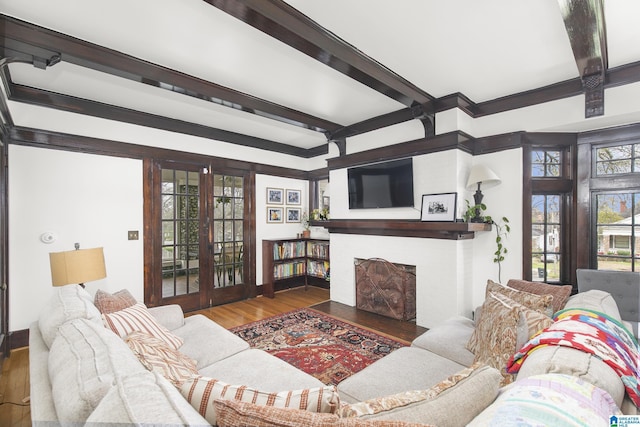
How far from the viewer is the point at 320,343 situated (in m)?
2.94

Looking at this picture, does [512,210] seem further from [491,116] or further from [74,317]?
[74,317]

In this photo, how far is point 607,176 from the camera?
2.89 metres

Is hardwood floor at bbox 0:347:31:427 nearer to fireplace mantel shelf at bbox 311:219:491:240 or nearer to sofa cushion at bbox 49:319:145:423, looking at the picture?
sofa cushion at bbox 49:319:145:423

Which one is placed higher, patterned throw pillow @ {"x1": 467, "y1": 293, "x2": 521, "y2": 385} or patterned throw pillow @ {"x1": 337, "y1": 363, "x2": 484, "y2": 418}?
patterned throw pillow @ {"x1": 337, "y1": 363, "x2": 484, "y2": 418}

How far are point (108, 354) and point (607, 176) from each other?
416cm

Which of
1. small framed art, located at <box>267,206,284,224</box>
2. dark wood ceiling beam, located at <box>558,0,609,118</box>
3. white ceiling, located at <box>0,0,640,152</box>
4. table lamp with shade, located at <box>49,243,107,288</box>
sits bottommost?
table lamp with shade, located at <box>49,243,107,288</box>

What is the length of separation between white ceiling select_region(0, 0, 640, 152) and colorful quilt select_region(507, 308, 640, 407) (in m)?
1.90

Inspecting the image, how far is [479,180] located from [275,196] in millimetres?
3237

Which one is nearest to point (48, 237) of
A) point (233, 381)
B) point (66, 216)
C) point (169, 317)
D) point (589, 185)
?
point (66, 216)

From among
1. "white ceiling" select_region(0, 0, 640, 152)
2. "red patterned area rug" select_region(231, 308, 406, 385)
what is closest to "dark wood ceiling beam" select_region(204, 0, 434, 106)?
"white ceiling" select_region(0, 0, 640, 152)

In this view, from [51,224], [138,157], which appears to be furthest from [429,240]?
[51,224]

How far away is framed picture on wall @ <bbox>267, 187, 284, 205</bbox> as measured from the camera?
5052 millimetres

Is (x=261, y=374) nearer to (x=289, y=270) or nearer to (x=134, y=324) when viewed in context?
(x=134, y=324)

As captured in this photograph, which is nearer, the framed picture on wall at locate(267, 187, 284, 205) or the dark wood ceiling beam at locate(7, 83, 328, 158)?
the dark wood ceiling beam at locate(7, 83, 328, 158)
